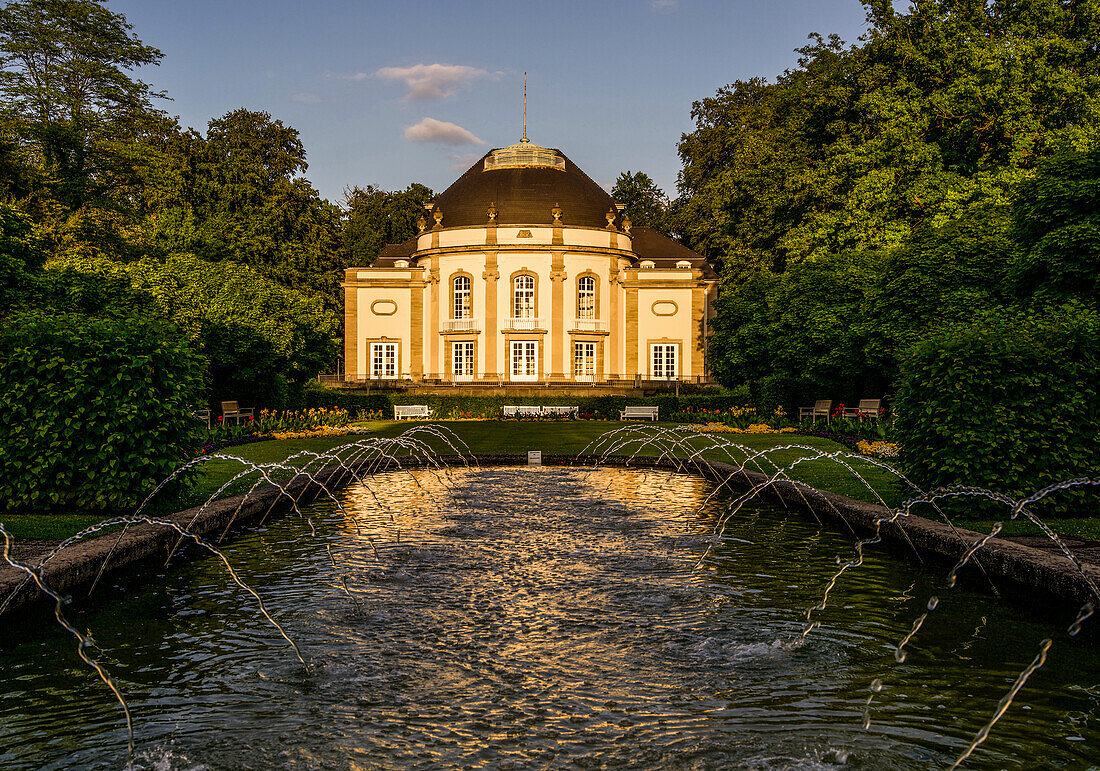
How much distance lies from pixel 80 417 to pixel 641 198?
70327mm

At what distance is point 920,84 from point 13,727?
34677 mm

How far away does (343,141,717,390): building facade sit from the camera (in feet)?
165

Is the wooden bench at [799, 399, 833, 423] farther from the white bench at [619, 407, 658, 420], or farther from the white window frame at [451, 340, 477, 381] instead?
the white window frame at [451, 340, 477, 381]

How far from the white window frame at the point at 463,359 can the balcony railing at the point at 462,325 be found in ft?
2.62

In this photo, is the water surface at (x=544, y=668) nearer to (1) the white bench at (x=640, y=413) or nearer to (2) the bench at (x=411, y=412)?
(1) the white bench at (x=640, y=413)

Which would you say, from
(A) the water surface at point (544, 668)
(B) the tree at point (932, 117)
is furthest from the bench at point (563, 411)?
(A) the water surface at point (544, 668)

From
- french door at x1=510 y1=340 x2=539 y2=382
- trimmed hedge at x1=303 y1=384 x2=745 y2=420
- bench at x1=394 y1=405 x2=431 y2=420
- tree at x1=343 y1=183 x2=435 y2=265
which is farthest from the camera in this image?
tree at x1=343 y1=183 x2=435 y2=265

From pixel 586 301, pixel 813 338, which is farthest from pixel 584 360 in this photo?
pixel 813 338

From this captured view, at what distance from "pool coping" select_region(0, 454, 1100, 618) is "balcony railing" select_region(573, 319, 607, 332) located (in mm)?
39266

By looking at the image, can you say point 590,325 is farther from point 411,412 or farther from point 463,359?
point 411,412

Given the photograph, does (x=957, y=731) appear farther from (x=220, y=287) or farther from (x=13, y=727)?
(x=220, y=287)

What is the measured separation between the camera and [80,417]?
8781mm

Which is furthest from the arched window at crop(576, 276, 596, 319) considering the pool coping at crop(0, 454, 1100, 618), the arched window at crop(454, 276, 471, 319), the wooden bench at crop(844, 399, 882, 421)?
the pool coping at crop(0, 454, 1100, 618)

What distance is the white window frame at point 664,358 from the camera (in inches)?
2048
